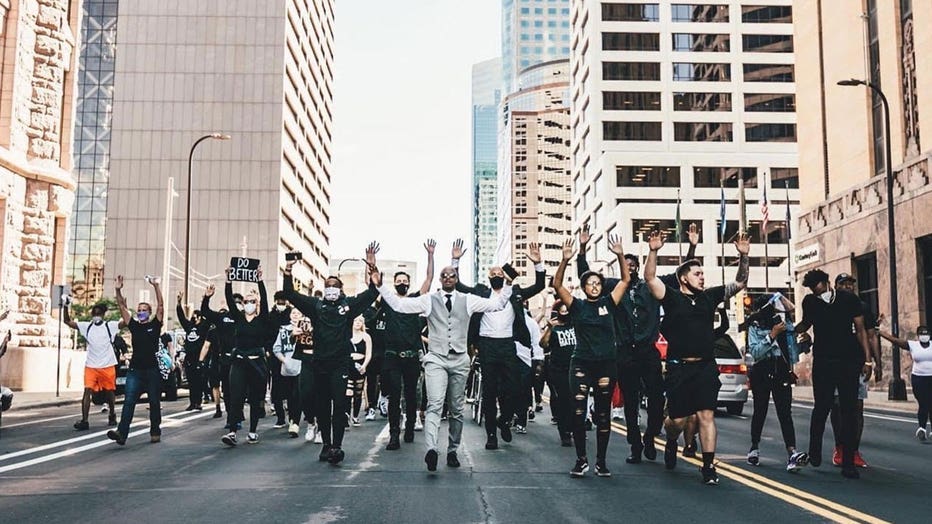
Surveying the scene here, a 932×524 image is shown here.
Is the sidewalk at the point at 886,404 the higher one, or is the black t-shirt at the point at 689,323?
the black t-shirt at the point at 689,323

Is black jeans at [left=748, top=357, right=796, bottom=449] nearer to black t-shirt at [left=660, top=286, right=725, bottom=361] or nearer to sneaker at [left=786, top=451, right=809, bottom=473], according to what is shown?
sneaker at [left=786, top=451, right=809, bottom=473]

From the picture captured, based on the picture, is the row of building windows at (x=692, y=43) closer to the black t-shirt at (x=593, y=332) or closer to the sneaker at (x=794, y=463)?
the sneaker at (x=794, y=463)

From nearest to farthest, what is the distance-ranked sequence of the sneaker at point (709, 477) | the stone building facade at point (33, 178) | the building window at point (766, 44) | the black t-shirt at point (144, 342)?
the sneaker at point (709, 477) < the black t-shirt at point (144, 342) < the stone building facade at point (33, 178) < the building window at point (766, 44)

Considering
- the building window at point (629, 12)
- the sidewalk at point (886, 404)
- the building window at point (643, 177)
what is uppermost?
the building window at point (629, 12)

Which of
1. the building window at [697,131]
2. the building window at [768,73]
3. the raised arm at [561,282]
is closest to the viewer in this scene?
the raised arm at [561,282]

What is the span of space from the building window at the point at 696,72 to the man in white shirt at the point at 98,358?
66986 millimetres

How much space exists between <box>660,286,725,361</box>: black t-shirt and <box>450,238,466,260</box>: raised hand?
2320mm

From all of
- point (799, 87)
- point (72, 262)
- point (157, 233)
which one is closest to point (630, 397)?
point (799, 87)

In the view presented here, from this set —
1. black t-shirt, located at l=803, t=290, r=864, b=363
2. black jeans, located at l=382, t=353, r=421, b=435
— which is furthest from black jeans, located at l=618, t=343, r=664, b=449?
black jeans, located at l=382, t=353, r=421, b=435

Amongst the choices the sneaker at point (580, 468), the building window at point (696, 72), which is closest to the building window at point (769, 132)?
the building window at point (696, 72)

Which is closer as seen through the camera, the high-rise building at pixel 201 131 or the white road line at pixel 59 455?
the white road line at pixel 59 455

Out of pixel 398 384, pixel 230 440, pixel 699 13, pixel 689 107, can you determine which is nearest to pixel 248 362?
pixel 230 440

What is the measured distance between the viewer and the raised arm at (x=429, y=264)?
9445 mm

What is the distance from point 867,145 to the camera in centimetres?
3256
